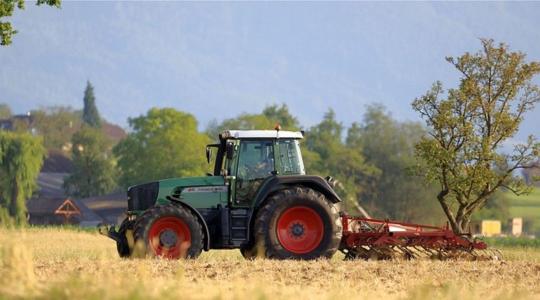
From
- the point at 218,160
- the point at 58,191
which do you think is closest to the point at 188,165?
the point at 58,191

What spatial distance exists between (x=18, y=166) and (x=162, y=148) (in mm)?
11692

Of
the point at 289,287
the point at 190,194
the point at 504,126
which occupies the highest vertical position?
the point at 504,126

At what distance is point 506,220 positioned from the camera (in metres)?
109

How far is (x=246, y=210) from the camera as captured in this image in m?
19.4

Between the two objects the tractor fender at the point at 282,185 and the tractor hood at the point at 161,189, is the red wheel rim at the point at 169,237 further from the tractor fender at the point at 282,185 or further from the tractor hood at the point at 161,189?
the tractor fender at the point at 282,185

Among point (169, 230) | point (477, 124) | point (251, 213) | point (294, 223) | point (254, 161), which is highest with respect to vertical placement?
point (477, 124)

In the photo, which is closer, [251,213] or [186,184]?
[251,213]

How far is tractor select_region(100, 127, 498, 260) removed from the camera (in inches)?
747

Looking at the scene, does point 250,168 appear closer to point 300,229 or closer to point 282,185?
point 282,185

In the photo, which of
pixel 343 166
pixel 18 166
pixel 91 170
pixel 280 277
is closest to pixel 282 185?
pixel 280 277

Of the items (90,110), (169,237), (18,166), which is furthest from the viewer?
(90,110)

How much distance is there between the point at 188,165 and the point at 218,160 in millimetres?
64668

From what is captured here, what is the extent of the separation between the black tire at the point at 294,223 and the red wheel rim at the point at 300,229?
0.06 feet

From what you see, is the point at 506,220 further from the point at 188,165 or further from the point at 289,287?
the point at 289,287
